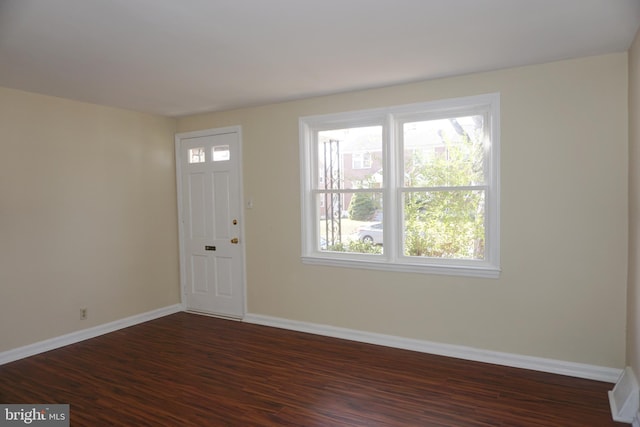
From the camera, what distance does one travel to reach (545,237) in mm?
3100

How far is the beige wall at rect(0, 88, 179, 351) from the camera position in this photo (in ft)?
11.6

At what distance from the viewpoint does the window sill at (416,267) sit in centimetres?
332

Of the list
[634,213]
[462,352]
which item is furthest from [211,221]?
[634,213]

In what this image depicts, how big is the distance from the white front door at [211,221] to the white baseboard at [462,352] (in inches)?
27.6

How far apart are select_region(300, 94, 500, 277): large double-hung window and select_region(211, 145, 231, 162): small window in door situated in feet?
3.41

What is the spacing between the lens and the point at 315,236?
168 inches

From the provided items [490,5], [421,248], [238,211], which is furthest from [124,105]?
[490,5]

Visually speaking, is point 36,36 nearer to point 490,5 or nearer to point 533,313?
point 490,5

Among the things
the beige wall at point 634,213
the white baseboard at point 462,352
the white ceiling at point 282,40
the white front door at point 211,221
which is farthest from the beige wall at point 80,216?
the beige wall at point 634,213

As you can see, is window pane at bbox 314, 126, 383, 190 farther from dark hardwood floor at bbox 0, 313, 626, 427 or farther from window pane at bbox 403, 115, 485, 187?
dark hardwood floor at bbox 0, 313, 626, 427

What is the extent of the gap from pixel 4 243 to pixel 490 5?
4122mm

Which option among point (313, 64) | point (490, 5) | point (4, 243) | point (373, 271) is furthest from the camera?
point (373, 271)

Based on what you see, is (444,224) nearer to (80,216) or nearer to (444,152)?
(444,152)

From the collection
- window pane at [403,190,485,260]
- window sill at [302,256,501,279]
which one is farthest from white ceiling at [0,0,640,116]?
window sill at [302,256,501,279]
